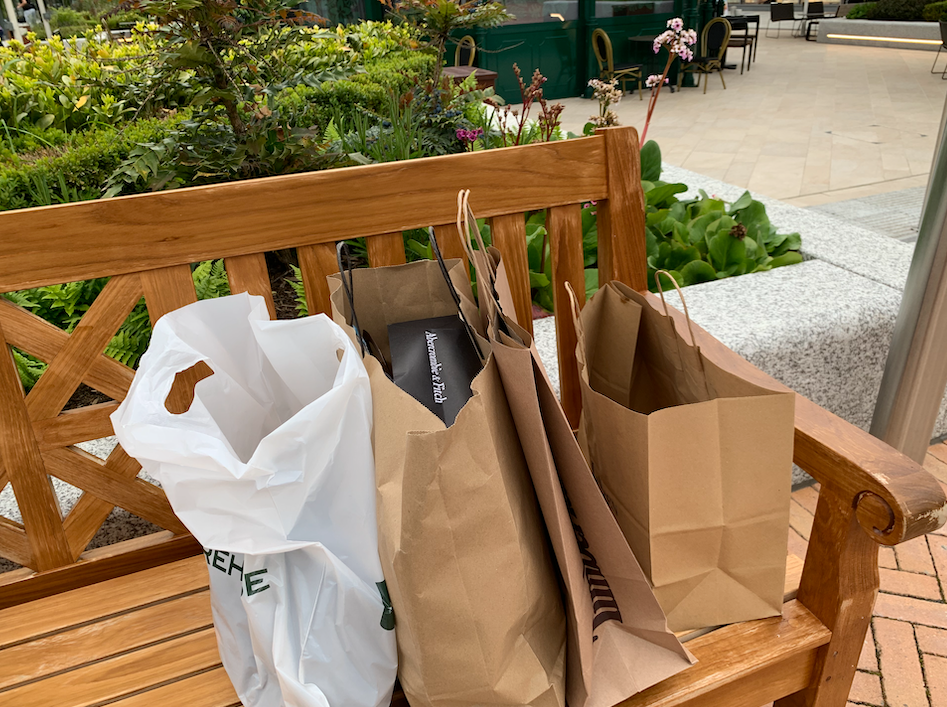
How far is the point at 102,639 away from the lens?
1.10 m

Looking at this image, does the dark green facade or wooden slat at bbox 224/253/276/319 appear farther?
the dark green facade

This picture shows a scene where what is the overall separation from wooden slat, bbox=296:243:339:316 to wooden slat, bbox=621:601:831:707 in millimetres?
817

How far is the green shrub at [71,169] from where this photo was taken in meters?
2.36

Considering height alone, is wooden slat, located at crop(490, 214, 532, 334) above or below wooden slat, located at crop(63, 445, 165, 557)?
above

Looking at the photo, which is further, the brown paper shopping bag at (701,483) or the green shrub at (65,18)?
the green shrub at (65,18)

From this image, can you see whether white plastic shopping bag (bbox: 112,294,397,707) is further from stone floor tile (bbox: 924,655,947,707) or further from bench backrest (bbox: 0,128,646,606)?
stone floor tile (bbox: 924,655,947,707)

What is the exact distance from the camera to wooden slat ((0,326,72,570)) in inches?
44.0

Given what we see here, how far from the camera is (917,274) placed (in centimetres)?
173

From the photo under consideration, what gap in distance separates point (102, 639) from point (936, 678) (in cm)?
175

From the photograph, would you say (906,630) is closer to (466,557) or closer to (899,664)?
(899,664)

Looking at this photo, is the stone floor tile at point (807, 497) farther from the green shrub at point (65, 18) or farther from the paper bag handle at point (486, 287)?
the green shrub at point (65, 18)

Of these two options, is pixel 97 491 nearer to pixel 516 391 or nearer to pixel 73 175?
pixel 516 391

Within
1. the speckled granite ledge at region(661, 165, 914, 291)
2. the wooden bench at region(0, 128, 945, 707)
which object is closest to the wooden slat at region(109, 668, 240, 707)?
the wooden bench at region(0, 128, 945, 707)

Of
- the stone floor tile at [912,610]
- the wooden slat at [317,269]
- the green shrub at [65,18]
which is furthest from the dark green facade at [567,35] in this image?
the wooden slat at [317,269]
